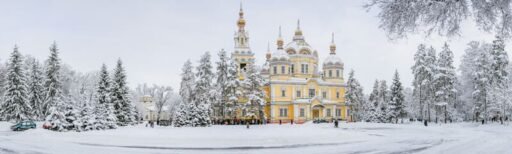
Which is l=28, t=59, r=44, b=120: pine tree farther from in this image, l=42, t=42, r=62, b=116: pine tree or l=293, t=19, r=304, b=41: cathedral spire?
l=293, t=19, r=304, b=41: cathedral spire

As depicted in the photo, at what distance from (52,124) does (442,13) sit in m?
36.0

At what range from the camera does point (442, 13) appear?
12773 mm

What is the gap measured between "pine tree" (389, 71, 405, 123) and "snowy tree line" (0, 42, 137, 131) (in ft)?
120

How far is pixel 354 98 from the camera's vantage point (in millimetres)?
70875

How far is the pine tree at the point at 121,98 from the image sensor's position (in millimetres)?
52125

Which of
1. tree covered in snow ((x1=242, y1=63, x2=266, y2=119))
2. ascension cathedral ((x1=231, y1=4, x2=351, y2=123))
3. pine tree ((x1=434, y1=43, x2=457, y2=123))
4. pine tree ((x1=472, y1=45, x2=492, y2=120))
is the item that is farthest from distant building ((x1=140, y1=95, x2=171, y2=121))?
pine tree ((x1=472, y1=45, x2=492, y2=120))

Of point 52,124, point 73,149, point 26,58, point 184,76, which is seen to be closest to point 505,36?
point 73,149

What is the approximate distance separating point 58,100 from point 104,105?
7.67m

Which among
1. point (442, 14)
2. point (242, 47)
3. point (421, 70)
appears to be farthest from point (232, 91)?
point (442, 14)

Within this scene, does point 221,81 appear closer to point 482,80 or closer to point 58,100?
point 58,100

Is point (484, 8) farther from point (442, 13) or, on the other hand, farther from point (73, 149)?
point (73, 149)

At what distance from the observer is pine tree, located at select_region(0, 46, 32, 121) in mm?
52562

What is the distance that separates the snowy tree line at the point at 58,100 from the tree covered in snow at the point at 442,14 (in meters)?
33.3

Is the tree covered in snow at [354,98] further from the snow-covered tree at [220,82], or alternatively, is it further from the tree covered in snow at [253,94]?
the snow-covered tree at [220,82]
